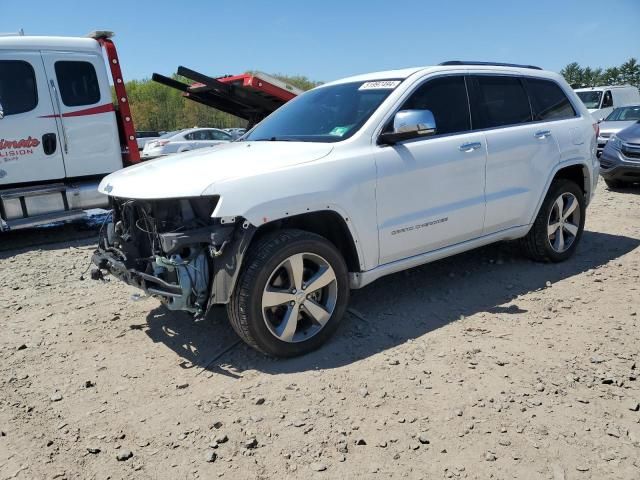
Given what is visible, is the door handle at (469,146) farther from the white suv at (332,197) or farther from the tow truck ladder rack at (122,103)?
the tow truck ladder rack at (122,103)

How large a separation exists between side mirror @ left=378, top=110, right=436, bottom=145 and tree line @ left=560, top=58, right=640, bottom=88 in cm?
5989

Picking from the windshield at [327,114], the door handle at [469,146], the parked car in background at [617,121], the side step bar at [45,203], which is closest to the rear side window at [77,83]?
the side step bar at [45,203]

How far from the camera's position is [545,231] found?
201 inches

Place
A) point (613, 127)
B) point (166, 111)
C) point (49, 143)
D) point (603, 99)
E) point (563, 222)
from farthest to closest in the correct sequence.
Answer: point (166, 111) → point (603, 99) → point (613, 127) → point (49, 143) → point (563, 222)

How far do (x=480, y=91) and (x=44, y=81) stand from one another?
580 cm

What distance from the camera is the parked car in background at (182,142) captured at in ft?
62.2

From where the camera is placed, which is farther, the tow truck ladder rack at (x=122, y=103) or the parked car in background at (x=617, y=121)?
the parked car in background at (x=617, y=121)

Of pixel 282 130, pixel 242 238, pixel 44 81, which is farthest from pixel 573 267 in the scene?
pixel 44 81

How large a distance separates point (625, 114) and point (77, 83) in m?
12.0

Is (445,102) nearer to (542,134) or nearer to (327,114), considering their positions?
(327,114)

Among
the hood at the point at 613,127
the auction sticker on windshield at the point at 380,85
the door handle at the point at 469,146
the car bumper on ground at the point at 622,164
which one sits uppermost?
the auction sticker on windshield at the point at 380,85

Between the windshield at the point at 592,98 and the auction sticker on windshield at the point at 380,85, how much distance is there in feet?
50.6

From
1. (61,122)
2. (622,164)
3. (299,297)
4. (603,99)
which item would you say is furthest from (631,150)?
(61,122)

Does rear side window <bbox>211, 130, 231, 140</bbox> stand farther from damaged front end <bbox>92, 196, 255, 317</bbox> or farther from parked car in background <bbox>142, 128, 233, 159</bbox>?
damaged front end <bbox>92, 196, 255, 317</bbox>
